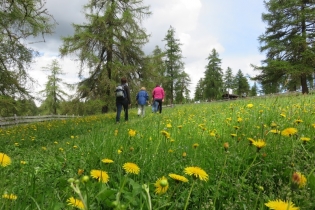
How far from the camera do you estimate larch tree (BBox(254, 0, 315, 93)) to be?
69.2 ft

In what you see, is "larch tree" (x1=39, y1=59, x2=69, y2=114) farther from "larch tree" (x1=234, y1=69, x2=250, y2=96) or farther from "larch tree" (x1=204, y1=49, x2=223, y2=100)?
"larch tree" (x1=234, y1=69, x2=250, y2=96)

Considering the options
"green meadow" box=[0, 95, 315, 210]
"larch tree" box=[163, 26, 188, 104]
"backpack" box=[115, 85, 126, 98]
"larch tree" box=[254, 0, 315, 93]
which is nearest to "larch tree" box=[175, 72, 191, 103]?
"larch tree" box=[163, 26, 188, 104]

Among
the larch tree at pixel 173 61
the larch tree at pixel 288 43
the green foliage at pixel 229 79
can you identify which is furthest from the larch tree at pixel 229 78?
the larch tree at pixel 288 43

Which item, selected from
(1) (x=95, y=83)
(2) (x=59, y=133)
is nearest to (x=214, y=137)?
(2) (x=59, y=133)

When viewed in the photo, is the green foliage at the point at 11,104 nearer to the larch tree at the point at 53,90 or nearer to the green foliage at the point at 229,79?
the larch tree at the point at 53,90

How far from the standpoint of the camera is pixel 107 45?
18.4m

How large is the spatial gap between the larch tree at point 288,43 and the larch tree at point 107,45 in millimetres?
12774

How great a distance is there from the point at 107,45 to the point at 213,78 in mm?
36135

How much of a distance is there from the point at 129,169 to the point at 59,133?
756 cm

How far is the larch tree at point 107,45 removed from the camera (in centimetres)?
1805

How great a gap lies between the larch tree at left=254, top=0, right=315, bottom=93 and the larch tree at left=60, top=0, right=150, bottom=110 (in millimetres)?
12774

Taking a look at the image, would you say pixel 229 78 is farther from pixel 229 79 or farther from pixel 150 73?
pixel 150 73

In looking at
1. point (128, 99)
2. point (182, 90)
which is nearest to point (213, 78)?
point (182, 90)

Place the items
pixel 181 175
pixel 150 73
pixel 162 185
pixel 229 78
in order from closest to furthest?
1. pixel 162 185
2. pixel 181 175
3. pixel 150 73
4. pixel 229 78
